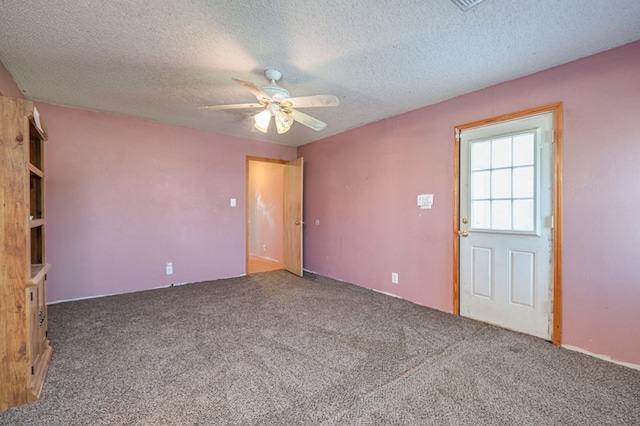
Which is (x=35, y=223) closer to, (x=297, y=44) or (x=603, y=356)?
(x=297, y=44)

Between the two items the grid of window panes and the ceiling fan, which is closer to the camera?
the ceiling fan

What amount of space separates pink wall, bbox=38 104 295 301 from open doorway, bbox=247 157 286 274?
3.31 ft

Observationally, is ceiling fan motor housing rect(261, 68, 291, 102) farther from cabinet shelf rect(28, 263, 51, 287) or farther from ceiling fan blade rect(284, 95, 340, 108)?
cabinet shelf rect(28, 263, 51, 287)

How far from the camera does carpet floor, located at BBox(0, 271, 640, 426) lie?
1542mm

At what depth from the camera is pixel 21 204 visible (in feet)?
5.24

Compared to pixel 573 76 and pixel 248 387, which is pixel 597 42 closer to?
pixel 573 76

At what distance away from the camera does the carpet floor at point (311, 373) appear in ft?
5.06

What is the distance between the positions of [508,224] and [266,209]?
4.70 m

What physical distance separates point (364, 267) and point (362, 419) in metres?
2.60

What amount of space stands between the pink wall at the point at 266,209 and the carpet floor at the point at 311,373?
291 cm

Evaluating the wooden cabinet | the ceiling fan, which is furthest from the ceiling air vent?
the wooden cabinet

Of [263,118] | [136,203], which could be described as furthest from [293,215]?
[263,118]

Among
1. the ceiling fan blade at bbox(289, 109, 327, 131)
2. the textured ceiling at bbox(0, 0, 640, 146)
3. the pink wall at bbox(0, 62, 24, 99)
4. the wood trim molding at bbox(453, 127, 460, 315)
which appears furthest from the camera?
the wood trim molding at bbox(453, 127, 460, 315)

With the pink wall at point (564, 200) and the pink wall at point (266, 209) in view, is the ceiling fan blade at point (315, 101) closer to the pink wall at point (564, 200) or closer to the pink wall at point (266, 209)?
the pink wall at point (564, 200)
